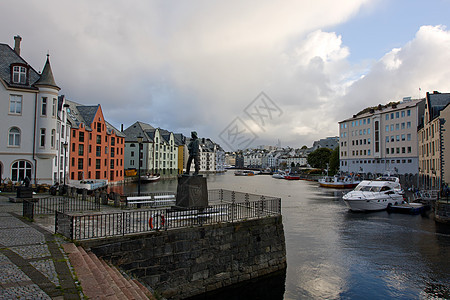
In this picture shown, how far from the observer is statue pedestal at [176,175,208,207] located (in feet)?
44.3

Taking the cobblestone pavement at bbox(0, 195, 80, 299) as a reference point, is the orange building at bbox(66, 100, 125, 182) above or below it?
above

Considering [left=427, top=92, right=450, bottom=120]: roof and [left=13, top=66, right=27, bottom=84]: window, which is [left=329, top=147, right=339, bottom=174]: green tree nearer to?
[left=427, top=92, right=450, bottom=120]: roof

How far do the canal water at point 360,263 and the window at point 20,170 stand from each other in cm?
2520

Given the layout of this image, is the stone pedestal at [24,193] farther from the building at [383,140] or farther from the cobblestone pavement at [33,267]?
the building at [383,140]

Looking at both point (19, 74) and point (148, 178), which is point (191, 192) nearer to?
point (19, 74)

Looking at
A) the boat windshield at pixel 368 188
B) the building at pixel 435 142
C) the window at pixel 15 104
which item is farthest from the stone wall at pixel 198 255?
the building at pixel 435 142

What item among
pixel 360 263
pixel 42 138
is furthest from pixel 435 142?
pixel 42 138

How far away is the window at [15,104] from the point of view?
87.9 feet

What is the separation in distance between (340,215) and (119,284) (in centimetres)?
2767

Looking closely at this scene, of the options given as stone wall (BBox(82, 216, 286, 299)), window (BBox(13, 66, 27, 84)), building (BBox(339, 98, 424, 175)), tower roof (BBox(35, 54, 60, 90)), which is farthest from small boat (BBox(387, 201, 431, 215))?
window (BBox(13, 66, 27, 84))

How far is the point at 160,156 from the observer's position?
302ft

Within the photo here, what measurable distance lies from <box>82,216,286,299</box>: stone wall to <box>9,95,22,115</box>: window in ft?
82.4

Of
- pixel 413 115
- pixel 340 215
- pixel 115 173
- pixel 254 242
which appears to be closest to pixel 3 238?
pixel 254 242

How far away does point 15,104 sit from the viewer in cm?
2695
